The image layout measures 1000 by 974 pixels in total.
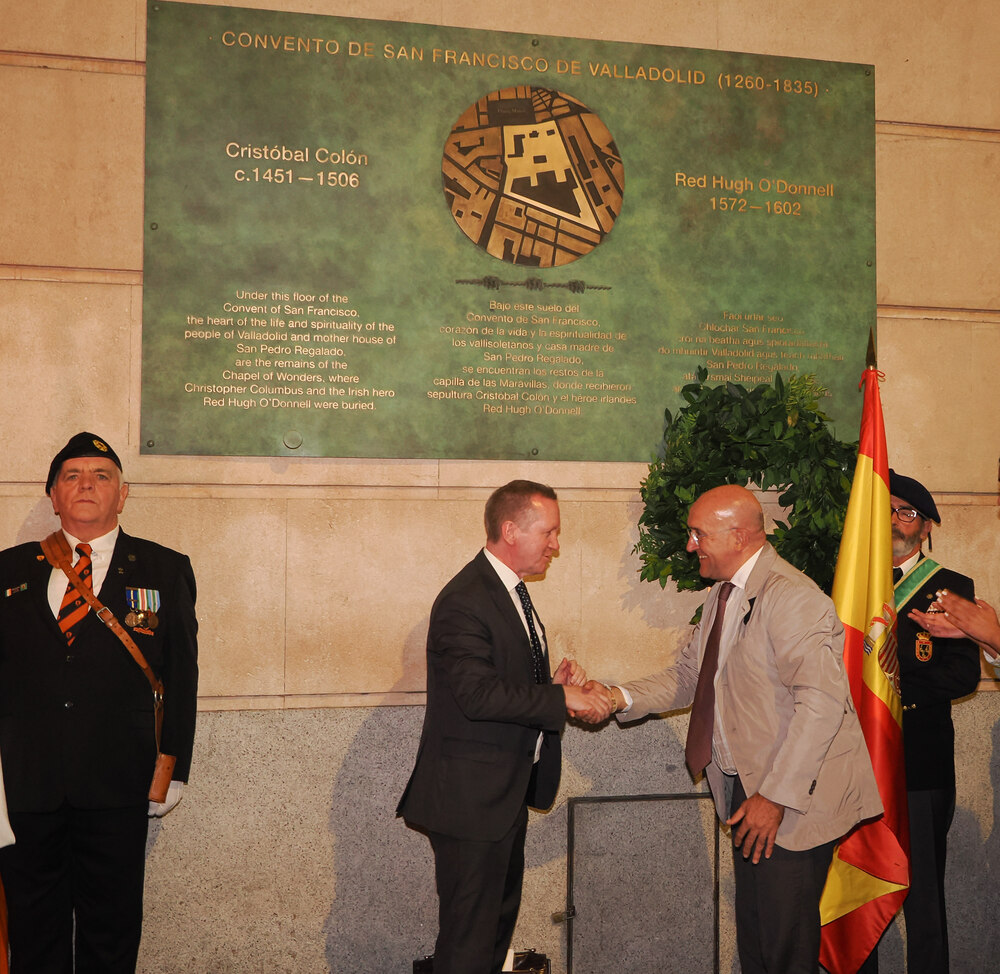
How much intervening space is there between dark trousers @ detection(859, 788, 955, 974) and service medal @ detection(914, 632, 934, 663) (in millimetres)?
515

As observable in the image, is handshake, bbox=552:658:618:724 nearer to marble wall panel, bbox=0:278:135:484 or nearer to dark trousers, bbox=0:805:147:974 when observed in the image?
dark trousers, bbox=0:805:147:974

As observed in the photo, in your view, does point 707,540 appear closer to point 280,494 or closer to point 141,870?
point 280,494

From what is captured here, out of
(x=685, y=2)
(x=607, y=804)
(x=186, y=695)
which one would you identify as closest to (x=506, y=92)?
(x=685, y=2)

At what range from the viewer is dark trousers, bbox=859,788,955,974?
12.4 ft

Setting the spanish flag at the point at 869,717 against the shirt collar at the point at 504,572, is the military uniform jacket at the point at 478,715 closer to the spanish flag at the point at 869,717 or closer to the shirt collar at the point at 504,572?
the shirt collar at the point at 504,572

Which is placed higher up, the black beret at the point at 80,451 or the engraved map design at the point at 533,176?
the engraved map design at the point at 533,176

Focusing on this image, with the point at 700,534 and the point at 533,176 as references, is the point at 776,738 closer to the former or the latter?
the point at 700,534

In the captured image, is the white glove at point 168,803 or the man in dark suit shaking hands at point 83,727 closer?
the man in dark suit shaking hands at point 83,727

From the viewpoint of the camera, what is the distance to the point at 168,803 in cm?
359

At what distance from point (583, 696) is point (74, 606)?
71.8 inches

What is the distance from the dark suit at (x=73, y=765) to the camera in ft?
11.0

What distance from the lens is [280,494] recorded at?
13.3ft

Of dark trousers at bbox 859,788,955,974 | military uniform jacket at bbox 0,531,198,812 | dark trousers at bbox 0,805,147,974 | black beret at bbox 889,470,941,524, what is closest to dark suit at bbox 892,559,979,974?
dark trousers at bbox 859,788,955,974

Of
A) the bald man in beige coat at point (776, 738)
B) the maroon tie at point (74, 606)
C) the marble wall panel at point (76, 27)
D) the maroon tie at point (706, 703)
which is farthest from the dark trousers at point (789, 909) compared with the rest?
the marble wall panel at point (76, 27)
